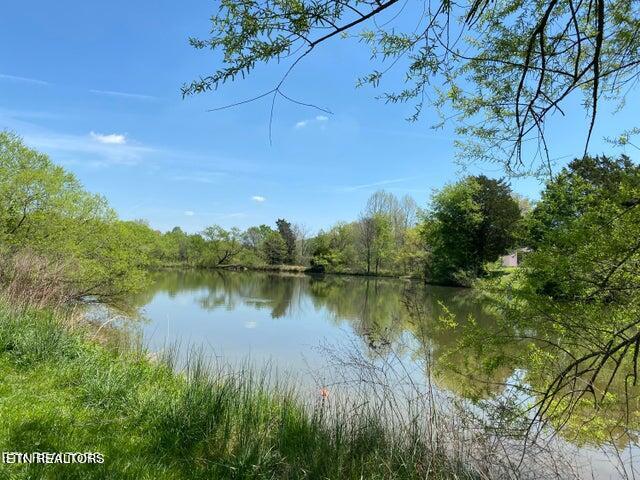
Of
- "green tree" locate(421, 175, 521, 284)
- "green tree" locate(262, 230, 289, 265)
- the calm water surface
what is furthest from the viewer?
"green tree" locate(262, 230, 289, 265)

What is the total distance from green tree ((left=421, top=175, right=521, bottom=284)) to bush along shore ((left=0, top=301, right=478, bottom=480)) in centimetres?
2986

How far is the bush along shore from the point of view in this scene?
9.80 feet

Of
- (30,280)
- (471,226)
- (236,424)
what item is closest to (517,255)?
(236,424)

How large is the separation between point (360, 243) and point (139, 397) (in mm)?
49042

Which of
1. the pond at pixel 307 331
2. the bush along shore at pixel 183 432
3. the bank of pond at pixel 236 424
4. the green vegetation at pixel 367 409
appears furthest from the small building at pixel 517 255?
the bush along shore at pixel 183 432

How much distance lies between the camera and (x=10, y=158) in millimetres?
13234

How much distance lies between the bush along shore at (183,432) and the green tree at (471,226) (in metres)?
29.9

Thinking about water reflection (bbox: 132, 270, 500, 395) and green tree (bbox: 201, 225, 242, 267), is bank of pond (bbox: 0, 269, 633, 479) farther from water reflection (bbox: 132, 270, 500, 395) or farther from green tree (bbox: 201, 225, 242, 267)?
green tree (bbox: 201, 225, 242, 267)

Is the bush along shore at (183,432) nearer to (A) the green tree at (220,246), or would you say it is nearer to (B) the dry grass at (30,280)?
(B) the dry grass at (30,280)

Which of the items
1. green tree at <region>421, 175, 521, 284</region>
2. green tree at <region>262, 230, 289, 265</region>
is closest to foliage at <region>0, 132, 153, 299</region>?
green tree at <region>421, 175, 521, 284</region>

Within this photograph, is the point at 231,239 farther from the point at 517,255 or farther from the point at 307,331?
the point at 517,255

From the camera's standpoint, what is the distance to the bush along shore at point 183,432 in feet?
9.80

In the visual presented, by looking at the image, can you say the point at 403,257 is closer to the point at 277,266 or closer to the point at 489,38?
the point at 277,266

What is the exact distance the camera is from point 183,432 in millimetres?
3604
